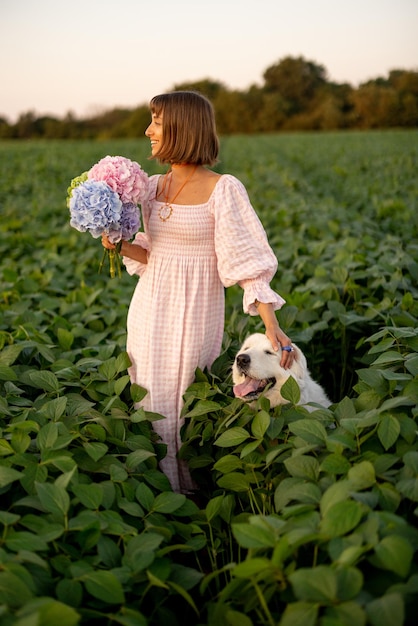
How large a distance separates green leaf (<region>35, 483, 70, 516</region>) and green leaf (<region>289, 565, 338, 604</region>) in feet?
2.54

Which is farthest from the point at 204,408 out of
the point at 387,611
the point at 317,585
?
the point at 387,611

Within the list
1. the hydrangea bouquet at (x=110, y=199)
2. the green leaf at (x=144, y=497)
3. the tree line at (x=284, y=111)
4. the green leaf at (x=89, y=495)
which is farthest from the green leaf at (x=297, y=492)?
the tree line at (x=284, y=111)

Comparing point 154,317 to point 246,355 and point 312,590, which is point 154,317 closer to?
point 246,355

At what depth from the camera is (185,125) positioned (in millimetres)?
2797

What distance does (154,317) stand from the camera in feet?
9.71

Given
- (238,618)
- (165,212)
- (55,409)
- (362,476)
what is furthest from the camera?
(165,212)

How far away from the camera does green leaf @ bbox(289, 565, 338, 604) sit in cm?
151

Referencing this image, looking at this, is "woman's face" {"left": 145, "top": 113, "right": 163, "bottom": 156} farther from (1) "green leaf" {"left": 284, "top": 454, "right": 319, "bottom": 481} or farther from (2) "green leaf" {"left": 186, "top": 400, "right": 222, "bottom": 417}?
(1) "green leaf" {"left": 284, "top": 454, "right": 319, "bottom": 481}

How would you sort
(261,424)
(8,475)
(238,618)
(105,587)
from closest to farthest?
(105,587) → (238,618) → (8,475) → (261,424)

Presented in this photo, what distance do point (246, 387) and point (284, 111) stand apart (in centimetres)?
6260

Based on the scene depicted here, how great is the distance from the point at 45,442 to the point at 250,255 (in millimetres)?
1231

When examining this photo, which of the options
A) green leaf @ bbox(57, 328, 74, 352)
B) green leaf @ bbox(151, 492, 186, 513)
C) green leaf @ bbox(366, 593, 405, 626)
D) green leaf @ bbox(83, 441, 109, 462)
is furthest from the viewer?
green leaf @ bbox(57, 328, 74, 352)

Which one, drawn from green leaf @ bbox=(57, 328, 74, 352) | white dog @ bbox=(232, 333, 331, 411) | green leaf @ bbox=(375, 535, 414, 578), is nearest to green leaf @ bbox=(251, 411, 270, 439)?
white dog @ bbox=(232, 333, 331, 411)

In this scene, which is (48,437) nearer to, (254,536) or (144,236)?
(254,536)
